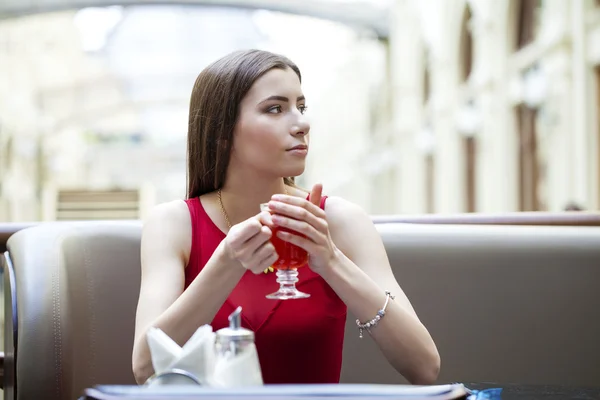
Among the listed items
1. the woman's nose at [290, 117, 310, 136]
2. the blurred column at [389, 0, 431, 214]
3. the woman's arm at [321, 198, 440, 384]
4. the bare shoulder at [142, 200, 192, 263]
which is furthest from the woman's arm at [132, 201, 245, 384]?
the blurred column at [389, 0, 431, 214]

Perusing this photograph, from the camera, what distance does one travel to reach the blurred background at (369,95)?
905 cm

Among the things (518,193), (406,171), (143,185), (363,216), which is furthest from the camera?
(406,171)

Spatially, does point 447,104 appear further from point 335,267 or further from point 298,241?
point 298,241

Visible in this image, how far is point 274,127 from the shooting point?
1763 mm

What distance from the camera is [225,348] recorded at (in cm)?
109

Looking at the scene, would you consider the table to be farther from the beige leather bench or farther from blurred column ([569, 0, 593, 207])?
blurred column ([569, 0, 593, 207])

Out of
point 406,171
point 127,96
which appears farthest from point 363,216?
point 127,96

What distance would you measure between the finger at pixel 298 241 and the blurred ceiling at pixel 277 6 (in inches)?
602

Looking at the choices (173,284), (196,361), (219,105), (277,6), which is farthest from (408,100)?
(196,361)

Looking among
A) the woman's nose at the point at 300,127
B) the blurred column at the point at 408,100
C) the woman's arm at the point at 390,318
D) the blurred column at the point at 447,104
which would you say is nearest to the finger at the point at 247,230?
the woman's arm at the point at 390,318

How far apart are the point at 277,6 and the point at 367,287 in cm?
1651

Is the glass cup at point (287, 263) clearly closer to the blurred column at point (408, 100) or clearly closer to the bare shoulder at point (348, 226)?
the bare shoulder at point (348, 226)

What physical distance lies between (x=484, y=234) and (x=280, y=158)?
927mm

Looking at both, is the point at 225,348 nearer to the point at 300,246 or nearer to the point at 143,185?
the point at 300,246
